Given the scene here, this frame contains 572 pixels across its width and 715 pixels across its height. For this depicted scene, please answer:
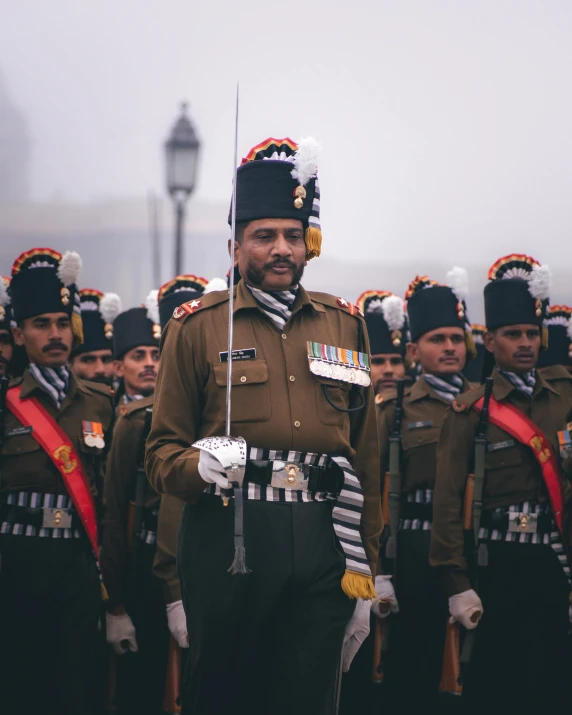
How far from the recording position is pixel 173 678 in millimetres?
5801

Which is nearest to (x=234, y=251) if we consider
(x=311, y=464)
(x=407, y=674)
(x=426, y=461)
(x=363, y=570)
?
(x=311, y=464)

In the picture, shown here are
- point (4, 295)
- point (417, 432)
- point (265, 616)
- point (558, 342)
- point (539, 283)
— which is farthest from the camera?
point (558, 342)

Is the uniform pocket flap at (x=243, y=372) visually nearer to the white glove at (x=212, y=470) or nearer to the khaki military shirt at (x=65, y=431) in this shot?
the white glove at (x=212, y=470)

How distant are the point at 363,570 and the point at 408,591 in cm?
334

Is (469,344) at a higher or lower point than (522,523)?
higher

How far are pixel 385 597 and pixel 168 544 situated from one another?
185 cm

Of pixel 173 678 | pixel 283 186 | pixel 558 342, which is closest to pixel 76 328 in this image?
pixel 173 678

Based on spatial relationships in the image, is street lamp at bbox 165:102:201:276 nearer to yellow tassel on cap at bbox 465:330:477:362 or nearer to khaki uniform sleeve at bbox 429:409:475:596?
yellow tassel on cap at bbox 465:330:477:362

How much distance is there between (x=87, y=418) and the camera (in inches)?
244

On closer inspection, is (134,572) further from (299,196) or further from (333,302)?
(299,196)

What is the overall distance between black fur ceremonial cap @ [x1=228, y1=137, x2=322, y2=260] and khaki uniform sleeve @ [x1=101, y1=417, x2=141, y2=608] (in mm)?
2504

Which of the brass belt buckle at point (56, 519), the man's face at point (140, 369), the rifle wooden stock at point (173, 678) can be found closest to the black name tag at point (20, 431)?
the brass belt buckle at point (56, 519)

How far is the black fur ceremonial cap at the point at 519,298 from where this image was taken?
655 centimetres

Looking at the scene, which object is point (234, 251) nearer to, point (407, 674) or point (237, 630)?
point (237, 630)
